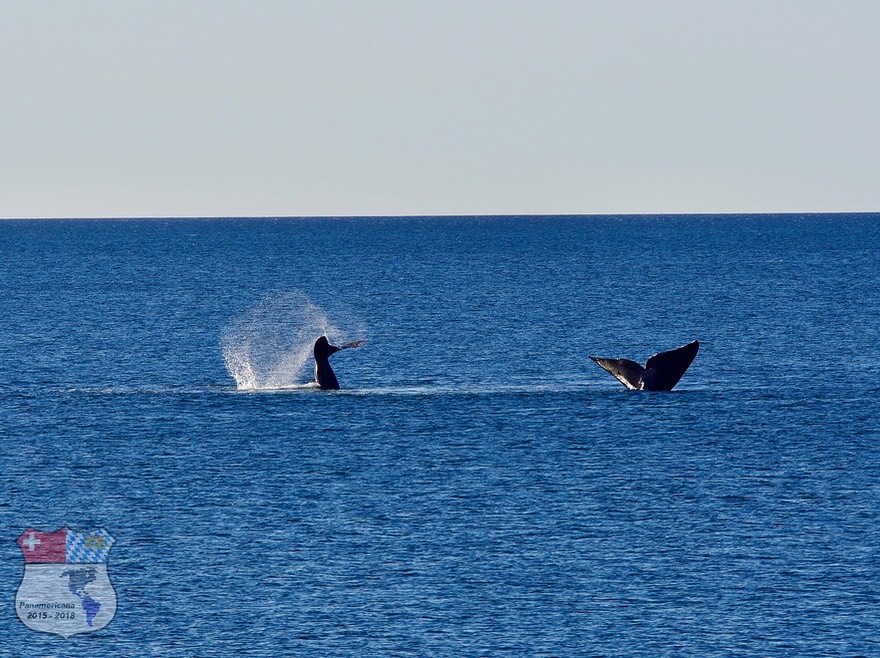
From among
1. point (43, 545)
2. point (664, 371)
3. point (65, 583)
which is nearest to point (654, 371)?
point (664, 371)

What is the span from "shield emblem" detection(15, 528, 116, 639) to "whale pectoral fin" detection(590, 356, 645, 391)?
116ft

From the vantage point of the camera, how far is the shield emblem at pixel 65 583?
137 ft

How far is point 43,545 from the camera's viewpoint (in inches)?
1891

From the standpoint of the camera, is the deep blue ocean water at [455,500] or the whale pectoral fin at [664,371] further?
the whale pectoral fin at [664,371]

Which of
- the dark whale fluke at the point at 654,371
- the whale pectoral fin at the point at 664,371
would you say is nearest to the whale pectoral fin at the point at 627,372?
the dark whale fluke at the point at 654,371

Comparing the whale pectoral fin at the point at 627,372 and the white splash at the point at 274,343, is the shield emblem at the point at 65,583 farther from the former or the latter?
the white splash at the point at 274,343

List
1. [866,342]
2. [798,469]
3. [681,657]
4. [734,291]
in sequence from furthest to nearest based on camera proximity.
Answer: [734,291]
[866,342]
[798,469]
[681,657]

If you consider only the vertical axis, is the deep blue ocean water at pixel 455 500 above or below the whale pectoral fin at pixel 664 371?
below

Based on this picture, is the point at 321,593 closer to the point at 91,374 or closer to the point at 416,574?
the point at 416,574

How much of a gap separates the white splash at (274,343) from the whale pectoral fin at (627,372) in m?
18.9

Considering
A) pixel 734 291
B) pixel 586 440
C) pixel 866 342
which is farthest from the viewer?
pixel 734 291

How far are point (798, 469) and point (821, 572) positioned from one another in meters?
16.2

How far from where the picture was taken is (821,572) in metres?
45.2

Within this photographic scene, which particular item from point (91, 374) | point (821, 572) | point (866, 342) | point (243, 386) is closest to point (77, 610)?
point (821, 572)
